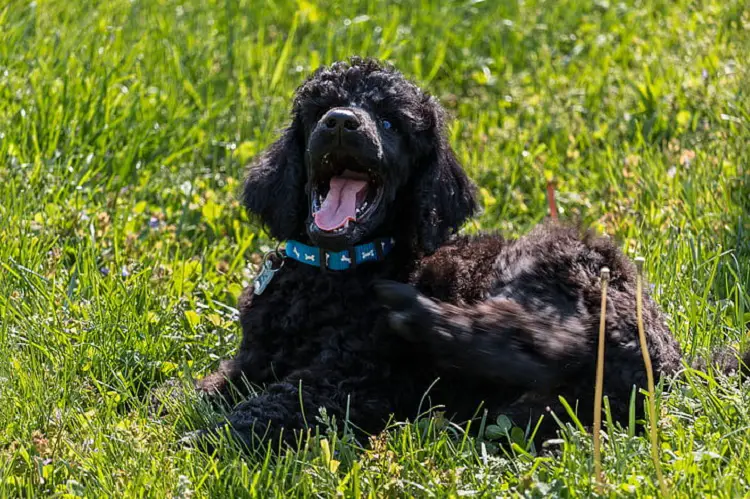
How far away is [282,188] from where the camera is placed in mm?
4152

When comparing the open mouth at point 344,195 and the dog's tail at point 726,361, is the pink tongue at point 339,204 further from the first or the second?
the dog's tail at point 726,361

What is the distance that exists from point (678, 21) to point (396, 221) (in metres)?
4.28

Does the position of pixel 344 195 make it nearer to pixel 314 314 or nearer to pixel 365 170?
pixel 365 170

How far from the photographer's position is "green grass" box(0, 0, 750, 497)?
3.27 m

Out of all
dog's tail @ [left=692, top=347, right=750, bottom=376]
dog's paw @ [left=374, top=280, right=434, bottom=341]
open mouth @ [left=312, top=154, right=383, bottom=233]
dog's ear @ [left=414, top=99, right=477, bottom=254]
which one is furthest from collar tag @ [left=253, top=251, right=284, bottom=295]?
dog's tail @ [left=692, top=347, right=750, bottom=376]

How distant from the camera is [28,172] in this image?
522cm

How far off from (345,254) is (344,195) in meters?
0.23

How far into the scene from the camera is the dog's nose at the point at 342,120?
3811mm

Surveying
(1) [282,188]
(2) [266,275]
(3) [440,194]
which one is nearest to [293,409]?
(2) [266,275]

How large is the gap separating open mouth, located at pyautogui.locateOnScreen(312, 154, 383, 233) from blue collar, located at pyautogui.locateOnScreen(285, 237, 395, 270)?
121 millimetres

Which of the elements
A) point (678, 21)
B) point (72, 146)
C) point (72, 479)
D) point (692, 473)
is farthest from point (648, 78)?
point (72, 479)

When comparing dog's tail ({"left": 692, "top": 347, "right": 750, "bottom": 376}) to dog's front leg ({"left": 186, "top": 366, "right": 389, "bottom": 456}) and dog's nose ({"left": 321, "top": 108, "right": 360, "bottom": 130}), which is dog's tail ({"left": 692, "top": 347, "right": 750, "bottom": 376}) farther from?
dog's nose ({"left": 321, "top": 108, "right": 360, "bottom": 130})

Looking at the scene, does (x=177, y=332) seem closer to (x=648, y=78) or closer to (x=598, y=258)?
(x=598, y=258)

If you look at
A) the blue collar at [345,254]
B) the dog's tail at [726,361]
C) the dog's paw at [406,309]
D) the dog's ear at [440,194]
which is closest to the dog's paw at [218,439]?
the dog's paw at [406,309]
